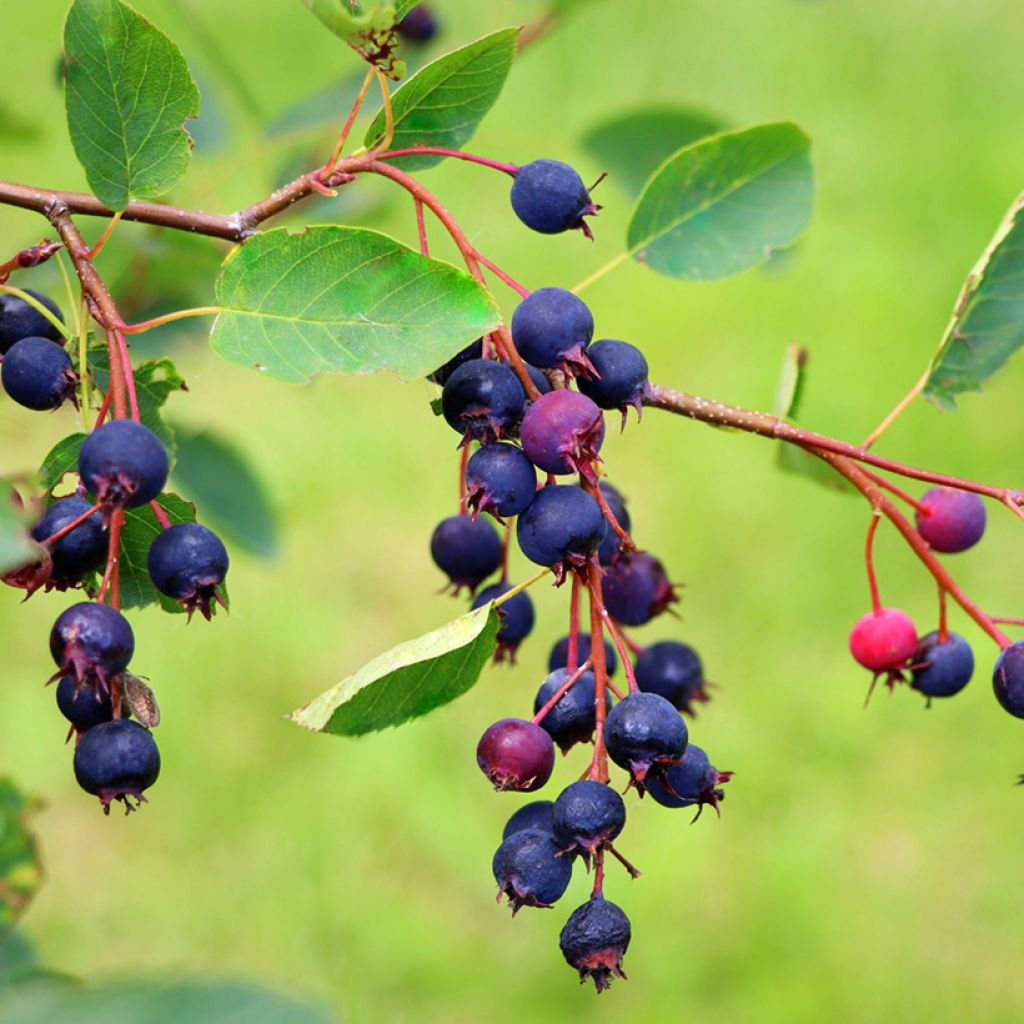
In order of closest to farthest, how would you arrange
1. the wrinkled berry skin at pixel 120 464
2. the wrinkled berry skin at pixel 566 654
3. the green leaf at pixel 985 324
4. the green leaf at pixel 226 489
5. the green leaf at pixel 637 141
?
1. the wrinkled berry skin at pixel 120 464
2. the wrinkled berry skin at pixel 566 654
3. the green leaf at pixel 985 324
4. the green leaf at pixel 637 141
5. the green leaf at pixel 226 489

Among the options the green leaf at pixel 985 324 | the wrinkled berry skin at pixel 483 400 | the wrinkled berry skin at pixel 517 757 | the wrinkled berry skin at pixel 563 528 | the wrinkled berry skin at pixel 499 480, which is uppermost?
the green leaf at pixel 985 324

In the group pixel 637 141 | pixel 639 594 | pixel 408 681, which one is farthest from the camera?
pixel 637 141

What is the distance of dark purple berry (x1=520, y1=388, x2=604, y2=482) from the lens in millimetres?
913

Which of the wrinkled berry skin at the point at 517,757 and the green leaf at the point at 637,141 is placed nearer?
the wrinkled berry skin at the point at 517,757

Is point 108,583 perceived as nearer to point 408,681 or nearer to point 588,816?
point 408,681

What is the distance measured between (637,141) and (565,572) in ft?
3.74

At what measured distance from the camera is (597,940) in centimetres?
92

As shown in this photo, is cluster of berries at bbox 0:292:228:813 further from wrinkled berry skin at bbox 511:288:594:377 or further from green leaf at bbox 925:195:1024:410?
green leaf at bbox 925:195:1024:410

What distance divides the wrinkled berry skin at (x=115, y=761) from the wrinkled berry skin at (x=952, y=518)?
751mm

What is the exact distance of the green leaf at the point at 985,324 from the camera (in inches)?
52.7

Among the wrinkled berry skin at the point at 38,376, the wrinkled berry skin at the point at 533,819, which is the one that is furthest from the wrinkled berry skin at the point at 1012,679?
the wrinkled berry skin at the point at 38,376

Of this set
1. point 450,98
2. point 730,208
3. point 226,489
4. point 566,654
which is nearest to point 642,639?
point 226,489

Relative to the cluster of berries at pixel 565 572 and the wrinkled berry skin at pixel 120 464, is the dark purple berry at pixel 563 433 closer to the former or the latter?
the cluster of berries at pixel 565 572

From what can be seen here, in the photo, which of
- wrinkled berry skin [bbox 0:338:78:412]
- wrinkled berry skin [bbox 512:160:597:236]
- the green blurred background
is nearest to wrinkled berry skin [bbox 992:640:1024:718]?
wrinkled berry skin [bbox 512:160:597:236]
